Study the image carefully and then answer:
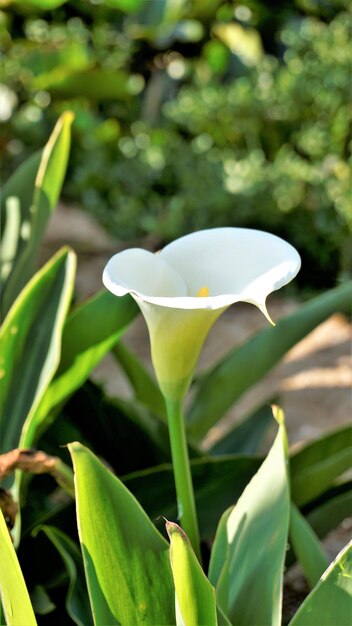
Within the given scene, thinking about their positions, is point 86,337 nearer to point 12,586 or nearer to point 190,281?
point 190,281

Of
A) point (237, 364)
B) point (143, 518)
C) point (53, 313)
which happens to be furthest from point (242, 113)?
point (143, 518)

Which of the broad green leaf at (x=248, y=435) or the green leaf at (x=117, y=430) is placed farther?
the broad green leaf at (x=248, y=435)

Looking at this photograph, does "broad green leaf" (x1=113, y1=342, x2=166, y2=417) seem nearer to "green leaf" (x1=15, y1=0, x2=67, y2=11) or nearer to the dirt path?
the dirt path

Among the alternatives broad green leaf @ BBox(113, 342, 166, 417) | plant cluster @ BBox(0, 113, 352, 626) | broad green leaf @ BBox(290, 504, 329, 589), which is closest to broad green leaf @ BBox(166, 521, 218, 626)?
plant cluster @ BBox(0, 113, 352, 626)

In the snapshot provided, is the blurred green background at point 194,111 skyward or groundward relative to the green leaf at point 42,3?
groundward

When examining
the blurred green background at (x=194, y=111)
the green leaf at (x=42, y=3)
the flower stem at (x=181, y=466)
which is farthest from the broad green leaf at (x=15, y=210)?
the green leaf at (x=42, y=3)

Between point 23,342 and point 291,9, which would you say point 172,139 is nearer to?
point 291,9

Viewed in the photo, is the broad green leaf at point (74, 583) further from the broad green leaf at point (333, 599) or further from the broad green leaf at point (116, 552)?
the broad green leaf at point (333, 599)
